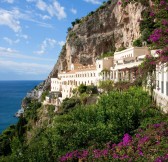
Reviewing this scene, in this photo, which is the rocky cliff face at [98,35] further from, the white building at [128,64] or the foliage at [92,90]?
the white building at [128,64]

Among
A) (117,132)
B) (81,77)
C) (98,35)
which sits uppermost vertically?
(98,35)

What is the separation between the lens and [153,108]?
23016mm

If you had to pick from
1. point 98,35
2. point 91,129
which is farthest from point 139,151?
point 98,35

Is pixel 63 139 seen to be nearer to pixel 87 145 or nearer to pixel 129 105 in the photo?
pixel 87 145

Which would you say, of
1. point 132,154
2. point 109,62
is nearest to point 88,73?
point 109,62

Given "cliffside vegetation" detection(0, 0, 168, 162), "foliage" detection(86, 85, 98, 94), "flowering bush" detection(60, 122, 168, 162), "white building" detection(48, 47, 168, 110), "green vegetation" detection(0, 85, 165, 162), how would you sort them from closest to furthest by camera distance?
"cliffside vegetation" detection(0, 0, 168, 162) < "flowering bush" detection(60, 122, 168, 162) < "green vegetation" detection(0, 85, 165, 162) < "white building" detection(48, 47, 168, 110) < "foliage" detection(86, 85, 98, 94)

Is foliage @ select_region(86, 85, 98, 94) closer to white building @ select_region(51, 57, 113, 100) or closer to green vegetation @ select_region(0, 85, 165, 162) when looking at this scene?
white building @ select_region(51, 57, 113, 100)

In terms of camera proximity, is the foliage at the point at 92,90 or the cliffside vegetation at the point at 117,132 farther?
the foliage at the point at 92,90

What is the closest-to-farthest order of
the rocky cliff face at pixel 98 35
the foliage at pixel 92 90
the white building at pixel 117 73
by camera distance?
the white building at pixel 117 73
the foliage at pixel 92 90
the rocky cliff face at pixel 98 35

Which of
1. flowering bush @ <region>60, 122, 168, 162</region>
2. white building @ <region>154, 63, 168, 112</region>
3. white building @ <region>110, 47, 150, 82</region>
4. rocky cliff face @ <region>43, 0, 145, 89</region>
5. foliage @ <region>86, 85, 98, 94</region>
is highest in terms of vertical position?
rocky cliff face @ <region>43, 0, 145, 89</region>

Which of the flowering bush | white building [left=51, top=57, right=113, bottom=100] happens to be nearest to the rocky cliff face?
white building [left=51, top=57, right=113, bottom=100]

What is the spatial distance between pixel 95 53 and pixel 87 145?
58.7 m

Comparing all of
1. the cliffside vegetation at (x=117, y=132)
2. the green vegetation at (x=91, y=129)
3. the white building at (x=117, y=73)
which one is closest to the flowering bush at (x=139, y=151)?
the cliffside vegetation at (x=117, y=132)

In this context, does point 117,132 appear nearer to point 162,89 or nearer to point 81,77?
point 162,89
